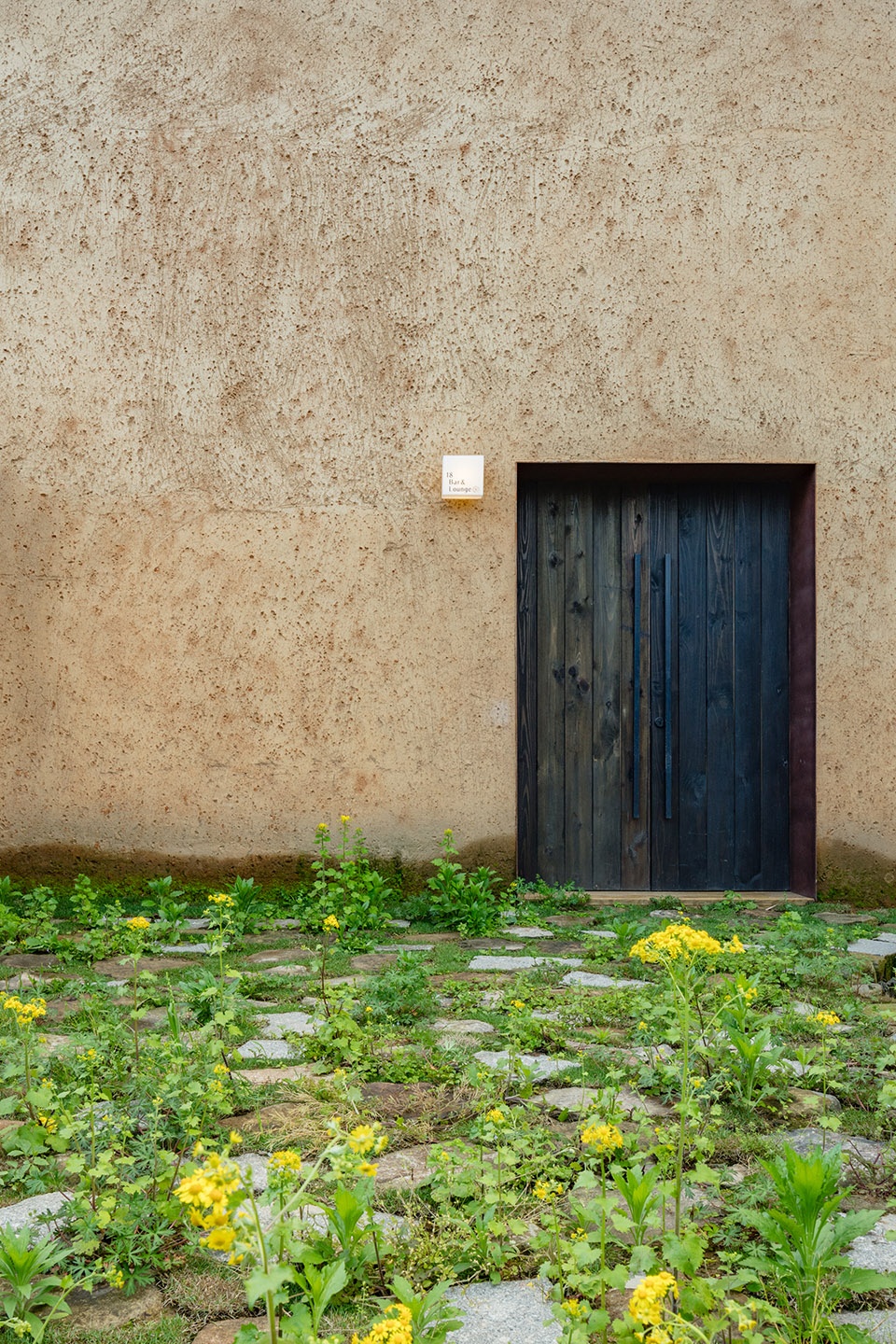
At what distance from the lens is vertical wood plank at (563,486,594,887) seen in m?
4.82

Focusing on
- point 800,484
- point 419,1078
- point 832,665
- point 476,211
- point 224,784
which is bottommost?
point 419,1078

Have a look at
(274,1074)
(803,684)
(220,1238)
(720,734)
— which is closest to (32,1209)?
(274,1074)

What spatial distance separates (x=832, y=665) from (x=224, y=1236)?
4091mm

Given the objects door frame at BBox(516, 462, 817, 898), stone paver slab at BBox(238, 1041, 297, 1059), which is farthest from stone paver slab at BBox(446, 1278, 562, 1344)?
door frame at BBox(516, 462, 817, 898)

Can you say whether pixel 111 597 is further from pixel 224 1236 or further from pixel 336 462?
pixel 224 1236

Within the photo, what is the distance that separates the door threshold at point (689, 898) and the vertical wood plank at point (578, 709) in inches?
7.3

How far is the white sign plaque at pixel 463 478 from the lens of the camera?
14.8 feet

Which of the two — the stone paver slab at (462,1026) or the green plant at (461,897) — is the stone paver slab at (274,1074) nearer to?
the stone paver slab at (462,1026)

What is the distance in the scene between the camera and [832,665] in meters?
4.53

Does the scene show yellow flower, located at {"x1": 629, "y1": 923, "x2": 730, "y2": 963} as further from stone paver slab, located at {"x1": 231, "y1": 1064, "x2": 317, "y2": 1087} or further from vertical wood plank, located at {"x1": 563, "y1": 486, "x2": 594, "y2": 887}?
vertical wood plank, located at {"x1": 563, "y1": 486, "x2": 594, "y2": 887}

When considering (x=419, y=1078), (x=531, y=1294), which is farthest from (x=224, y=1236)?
(x=419, y=1078)

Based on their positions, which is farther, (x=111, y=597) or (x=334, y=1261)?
(x=111, y=597)

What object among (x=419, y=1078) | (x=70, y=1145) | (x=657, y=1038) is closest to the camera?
(x=70, y=1145)

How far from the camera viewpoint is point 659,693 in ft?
15.9
